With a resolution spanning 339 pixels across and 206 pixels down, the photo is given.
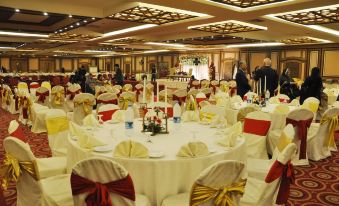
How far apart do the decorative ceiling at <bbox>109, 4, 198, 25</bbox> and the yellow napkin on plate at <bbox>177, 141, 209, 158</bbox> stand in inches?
178

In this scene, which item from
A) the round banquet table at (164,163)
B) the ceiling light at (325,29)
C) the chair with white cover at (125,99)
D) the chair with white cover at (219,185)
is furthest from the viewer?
the ceiling light at (325,29)

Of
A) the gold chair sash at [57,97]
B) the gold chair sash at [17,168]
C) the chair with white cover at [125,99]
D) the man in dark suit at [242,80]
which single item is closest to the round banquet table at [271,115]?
the man in dark suit at [242,80]

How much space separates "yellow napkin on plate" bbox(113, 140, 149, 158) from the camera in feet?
7.88

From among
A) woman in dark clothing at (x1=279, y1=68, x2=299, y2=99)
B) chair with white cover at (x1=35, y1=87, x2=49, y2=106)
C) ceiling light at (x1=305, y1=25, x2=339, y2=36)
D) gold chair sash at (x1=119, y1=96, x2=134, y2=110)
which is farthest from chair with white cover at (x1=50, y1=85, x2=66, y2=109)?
ceiling light at (x1=305, y1=25, x2=339, y2=36)

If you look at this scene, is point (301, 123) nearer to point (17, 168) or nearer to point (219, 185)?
point (219, 185)

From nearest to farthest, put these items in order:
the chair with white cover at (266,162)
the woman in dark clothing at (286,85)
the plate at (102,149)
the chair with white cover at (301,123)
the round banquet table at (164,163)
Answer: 1. the round banquet table at (164,163)
2. the plate at (102,149)
3. the chair with white cover at (266,162)
4. the chair with white cover at (301,123)
5. the woman in dark clothing at (286,85)

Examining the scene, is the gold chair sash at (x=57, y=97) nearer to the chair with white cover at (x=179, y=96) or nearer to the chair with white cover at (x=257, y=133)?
the chair with white cover at (x=179, y=96)

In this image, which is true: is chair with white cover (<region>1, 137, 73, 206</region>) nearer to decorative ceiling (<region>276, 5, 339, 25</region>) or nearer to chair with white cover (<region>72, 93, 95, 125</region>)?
chair with white cover (<region>72, 93, 95, 125</region>)

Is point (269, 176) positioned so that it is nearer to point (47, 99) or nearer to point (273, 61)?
point (47, 99)

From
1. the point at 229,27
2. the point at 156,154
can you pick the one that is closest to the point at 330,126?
the point at 156,154

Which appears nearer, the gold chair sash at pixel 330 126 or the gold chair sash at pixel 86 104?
the gold chair sash at pixel 330 126

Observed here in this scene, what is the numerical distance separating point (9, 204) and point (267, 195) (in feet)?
8.82

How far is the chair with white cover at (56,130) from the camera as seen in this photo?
12.0ft

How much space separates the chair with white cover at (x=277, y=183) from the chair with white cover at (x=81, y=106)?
4.36 meters
